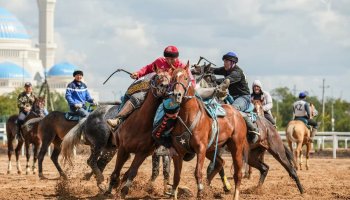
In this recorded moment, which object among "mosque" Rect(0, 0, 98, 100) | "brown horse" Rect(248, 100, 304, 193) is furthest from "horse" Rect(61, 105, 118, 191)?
"mosque" Rect(0, 0, 98, 100)

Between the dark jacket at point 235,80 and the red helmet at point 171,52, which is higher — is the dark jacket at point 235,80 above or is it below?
below

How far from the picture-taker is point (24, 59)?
177 m

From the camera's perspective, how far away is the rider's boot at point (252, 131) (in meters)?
19.5

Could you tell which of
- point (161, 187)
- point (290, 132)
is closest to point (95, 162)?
point (161, 187)

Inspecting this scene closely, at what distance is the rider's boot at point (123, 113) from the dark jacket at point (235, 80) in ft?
7.03

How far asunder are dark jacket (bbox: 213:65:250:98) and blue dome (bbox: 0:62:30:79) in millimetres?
148129

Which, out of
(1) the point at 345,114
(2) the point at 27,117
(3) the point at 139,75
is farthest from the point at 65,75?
(3) the point at 139,75

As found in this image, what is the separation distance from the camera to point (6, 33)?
173 m

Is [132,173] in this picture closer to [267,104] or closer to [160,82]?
[160,82]

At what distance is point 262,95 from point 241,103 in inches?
186

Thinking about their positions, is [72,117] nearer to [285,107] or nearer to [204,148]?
[204,148]

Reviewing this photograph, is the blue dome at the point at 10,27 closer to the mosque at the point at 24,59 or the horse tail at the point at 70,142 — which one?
the mosque at the point at 24,59

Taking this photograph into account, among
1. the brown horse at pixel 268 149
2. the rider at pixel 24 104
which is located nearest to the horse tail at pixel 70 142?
the brown horse at pixel 268 149

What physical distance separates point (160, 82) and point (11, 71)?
153m
